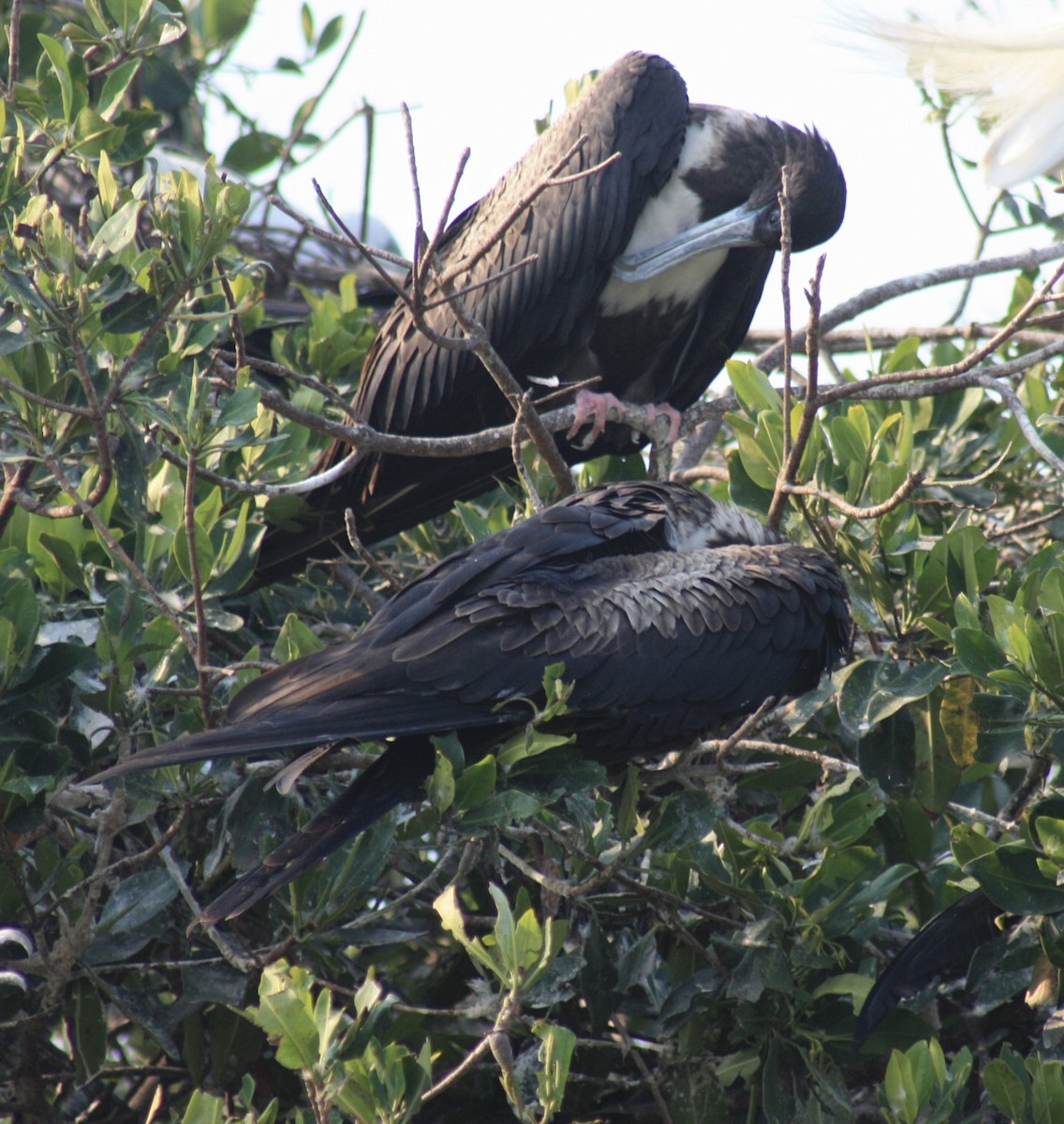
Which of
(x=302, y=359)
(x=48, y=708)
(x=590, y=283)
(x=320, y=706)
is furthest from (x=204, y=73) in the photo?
(x=320, y=706)

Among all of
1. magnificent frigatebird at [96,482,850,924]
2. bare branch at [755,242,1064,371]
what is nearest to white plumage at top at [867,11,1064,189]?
bare branch at [755,242,1064,371]

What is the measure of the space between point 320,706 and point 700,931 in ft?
3.53

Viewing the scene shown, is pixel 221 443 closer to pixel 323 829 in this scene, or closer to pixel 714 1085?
pixel 323 829

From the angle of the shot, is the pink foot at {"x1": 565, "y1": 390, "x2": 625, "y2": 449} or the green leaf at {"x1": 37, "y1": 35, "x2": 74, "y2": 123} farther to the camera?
the pink foot at {"x1": 565, "y1": 390, "x2": 625, "y2": 449}

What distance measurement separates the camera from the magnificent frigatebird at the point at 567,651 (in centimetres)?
266

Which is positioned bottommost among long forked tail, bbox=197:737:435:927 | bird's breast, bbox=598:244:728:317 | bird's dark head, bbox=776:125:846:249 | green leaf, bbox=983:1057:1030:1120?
green leaf, bbox=983:1057:1030:1120

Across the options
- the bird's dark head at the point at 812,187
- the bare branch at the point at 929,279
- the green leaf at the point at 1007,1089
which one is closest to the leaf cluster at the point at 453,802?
the green leaf at the point at 1007,1089

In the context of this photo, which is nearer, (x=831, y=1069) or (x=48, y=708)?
(x=831, y=1069)

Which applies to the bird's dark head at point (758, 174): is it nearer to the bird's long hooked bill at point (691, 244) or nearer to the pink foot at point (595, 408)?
the bird's long hooked bill at point (691, 244)

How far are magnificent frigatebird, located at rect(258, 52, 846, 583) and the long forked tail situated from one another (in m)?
1.24

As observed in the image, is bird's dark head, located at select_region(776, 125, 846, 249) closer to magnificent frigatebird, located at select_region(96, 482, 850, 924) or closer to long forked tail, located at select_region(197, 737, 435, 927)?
magnificent frigatebird, located at select_region(96, 482, 850, 924)

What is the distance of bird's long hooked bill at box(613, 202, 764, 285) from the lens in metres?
4.35

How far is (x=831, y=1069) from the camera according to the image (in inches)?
111

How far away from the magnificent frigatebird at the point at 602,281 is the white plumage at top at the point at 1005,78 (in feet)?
1.76
